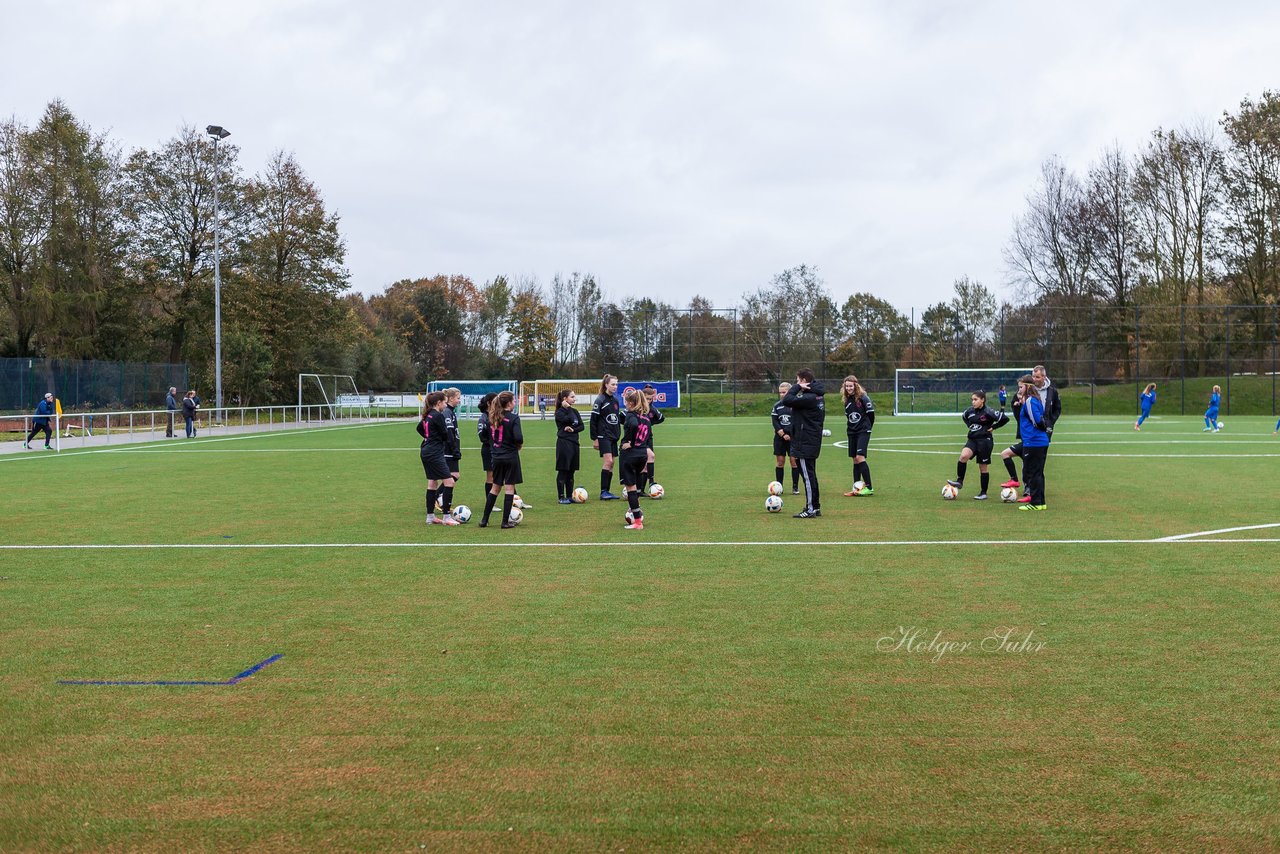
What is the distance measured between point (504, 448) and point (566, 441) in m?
2.46

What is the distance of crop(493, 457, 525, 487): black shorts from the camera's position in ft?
40.2

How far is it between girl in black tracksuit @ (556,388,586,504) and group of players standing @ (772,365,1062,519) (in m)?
2.87

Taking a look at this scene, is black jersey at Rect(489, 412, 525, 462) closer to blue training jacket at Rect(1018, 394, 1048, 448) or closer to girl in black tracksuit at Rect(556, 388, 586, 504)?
girl in black tracksuit at Rect(556, 388, 586, 504)

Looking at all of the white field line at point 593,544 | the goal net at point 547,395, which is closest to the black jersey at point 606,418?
the white field line at point 593,544

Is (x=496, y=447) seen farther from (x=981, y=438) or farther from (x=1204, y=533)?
(x=1204, y=533)

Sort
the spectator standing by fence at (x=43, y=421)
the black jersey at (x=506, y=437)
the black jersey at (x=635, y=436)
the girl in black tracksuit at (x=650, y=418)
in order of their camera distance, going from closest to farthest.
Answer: the black jersey at (x=506, y=437) → the black jersey at (x=635, y=436) → the girl in black tracksuit at (x=650, y=418) → the spectator standing by fence at (x=43, y=421)

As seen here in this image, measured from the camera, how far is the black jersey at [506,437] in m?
12.1

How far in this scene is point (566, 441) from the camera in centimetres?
1458

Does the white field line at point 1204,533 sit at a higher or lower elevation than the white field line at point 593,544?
lower

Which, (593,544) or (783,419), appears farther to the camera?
(783,419)

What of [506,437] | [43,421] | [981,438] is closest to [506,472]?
[506,437]

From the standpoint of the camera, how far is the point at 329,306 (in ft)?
184

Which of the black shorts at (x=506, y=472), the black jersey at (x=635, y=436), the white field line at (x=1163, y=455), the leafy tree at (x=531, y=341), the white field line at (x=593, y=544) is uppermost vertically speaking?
the leafy tree at (x=531, y=341)

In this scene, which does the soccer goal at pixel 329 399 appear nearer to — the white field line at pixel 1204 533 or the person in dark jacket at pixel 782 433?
the person in dark jacket at pixel 782 433
